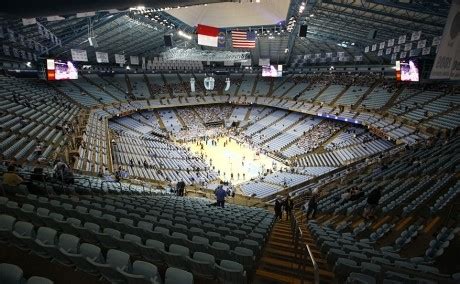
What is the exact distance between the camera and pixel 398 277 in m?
5.09

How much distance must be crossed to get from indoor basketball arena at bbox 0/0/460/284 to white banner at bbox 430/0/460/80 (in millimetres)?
56

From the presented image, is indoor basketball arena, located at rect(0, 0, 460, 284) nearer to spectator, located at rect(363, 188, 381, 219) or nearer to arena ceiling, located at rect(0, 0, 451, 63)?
spectator, located at rect(363, 188, 381, 219)

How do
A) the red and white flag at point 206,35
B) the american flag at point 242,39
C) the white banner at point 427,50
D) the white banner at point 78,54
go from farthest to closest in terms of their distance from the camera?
the white banner at point 78,54, the american flag at point 242,39, the red and white flag at point 206,35, the white banner at point 427,50

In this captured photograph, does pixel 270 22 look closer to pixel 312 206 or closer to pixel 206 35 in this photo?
pixel 206 35

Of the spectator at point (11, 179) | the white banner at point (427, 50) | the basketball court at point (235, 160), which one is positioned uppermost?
the white banner at point (427, 50)

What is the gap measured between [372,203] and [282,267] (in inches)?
253

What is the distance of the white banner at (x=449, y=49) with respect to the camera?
866 cm

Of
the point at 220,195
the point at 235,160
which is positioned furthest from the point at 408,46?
the point at 220,195

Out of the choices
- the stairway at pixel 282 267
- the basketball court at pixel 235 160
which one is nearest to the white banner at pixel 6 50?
the basketball court at pixel 235 160

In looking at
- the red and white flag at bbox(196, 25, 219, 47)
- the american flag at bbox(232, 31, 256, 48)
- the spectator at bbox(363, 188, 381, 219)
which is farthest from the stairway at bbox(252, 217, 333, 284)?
the american flag at bbox(232, 31, 256, 48)

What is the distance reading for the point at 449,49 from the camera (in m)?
8.99

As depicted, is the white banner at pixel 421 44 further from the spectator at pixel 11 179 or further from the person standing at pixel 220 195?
the spectator at pixel 11 179

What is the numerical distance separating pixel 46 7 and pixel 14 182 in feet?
21.8

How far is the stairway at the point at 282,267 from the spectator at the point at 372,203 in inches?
159
